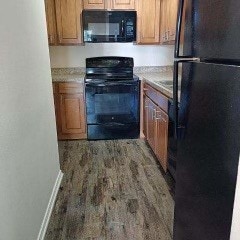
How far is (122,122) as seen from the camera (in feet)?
11.6

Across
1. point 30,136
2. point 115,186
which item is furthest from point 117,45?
point 30,136

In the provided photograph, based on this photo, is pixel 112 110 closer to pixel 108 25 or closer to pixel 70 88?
pixel 70 88

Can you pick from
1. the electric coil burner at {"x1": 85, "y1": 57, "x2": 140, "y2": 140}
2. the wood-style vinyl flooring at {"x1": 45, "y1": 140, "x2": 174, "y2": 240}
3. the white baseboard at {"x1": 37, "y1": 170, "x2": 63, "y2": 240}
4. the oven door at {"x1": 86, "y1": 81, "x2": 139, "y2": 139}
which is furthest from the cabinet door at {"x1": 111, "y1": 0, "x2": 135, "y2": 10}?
the white baseboard at {"x1": 37, "y1": 170, "x2": 63, "y2": 240}

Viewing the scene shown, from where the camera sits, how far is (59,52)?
150 inches

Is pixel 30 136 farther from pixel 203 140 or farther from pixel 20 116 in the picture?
pixel 203 140

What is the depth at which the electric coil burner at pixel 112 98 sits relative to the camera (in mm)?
3375

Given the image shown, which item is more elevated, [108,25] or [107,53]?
[108,25]

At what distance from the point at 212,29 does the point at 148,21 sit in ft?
9.05

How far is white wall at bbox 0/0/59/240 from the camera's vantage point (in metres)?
1.17

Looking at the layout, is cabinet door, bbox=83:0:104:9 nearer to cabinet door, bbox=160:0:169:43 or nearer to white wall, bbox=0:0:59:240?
cabinet door, bbox=160:0:169:43

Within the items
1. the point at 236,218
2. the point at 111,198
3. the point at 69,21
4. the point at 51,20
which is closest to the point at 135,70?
the point at 69,21

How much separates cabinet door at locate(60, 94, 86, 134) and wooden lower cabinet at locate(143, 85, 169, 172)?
90 centimetres

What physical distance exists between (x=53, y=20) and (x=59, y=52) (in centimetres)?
54

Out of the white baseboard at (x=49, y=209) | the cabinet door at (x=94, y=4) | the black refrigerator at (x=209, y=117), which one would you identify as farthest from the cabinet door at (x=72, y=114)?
the black refrigerator at (x=209, y=117)
